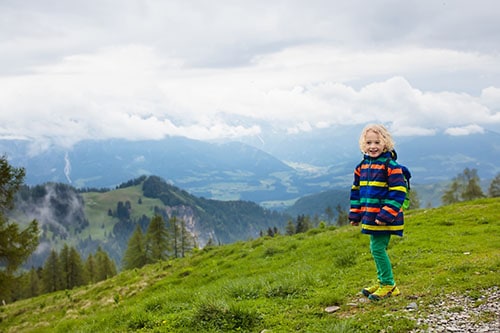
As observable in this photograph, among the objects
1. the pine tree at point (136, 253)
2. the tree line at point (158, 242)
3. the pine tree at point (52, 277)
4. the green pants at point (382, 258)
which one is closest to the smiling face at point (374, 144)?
the green pants at point (382, 258)

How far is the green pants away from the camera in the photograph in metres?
9.14

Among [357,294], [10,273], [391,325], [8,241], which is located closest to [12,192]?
[8,241]

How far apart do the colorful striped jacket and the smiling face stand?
0.50 feet

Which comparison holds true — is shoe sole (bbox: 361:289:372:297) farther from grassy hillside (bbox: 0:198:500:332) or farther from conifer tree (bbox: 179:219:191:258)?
conifer tree (bbox: 179:219:191:258)

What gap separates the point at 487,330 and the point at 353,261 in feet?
22.8

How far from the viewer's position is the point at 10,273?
83.1ft

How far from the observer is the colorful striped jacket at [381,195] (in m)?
8.59

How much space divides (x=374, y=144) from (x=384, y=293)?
11.7 feet

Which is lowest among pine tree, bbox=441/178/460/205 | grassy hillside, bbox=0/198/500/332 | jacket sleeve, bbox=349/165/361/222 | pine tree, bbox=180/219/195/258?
pine tree, bbox=180/219/195/258

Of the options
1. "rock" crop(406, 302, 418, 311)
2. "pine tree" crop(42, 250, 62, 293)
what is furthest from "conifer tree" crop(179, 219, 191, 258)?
"rock" crop(406, 302, 418, 311)

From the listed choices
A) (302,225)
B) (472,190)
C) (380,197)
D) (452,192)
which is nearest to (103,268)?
(302,225)

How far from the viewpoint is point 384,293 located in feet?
29.5

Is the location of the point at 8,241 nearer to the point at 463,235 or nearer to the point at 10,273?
the point at 10,273

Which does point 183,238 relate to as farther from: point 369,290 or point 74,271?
point 369,290
